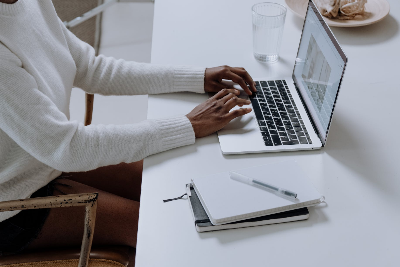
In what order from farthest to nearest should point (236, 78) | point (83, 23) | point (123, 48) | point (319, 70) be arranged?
point (83, 23) → point (123, 48) → point (236, 78) → point (319, 70)

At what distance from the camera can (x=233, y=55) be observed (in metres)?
1.28

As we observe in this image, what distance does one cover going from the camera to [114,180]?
1.21 meters

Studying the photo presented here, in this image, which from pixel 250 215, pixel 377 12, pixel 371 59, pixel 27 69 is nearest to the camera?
pixel 250 215

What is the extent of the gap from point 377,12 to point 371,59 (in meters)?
0.24

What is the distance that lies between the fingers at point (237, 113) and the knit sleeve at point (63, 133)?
0.34 feet

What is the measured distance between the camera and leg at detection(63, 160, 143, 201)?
1.20 meters

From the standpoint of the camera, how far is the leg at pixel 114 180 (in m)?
1.20

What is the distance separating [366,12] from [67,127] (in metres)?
1.04

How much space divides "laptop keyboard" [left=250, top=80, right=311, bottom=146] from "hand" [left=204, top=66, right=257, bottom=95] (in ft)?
0.11

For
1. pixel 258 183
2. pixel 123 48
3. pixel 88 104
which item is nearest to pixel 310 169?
pixel 258 183

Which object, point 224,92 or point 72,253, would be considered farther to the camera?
point 224,92

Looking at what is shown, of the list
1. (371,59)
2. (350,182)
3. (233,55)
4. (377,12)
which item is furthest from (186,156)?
(377,12)

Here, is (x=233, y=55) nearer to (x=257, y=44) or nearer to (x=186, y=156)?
(x=257, y=44)

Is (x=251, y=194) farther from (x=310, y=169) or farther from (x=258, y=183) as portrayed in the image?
(x=310, y=169)
